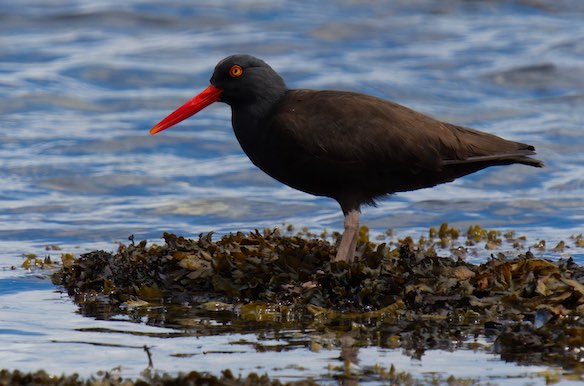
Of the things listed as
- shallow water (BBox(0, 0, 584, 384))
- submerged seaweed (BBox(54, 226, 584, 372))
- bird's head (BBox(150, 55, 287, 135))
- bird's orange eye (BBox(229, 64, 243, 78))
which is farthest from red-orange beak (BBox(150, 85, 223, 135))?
shallow water (BBox(0, 0, 584, 384))

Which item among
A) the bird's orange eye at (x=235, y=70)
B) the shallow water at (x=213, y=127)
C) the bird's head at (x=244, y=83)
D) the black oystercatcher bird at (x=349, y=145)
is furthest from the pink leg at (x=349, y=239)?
the bird's orange eye at (x=235, y=70)

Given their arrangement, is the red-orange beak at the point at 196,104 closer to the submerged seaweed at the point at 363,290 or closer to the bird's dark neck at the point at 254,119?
the bird's dark neck at the point at 254,119

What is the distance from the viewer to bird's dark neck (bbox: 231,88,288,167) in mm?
6922

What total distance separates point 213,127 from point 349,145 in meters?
8.93

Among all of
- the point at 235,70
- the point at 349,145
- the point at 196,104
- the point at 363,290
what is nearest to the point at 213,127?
the point at 196,104

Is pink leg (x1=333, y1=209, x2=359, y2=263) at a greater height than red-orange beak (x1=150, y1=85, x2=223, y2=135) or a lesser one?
lesser

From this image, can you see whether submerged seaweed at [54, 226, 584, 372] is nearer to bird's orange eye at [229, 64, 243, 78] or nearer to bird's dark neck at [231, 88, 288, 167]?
bird's dark neck at [231, 88, 288, 167]

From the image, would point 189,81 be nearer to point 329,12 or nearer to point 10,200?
point 329,12

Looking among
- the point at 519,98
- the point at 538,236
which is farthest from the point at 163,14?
the point at 538,236

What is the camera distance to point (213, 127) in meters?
15.6

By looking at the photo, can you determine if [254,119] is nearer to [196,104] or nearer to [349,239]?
[196,104]

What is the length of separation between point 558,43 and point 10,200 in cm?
1093

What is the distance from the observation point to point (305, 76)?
17.6m

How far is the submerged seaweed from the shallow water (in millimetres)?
274
